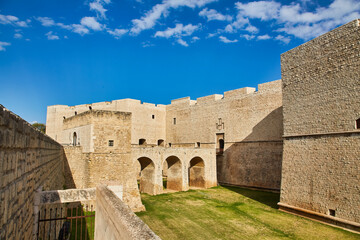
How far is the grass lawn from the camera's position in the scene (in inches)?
362

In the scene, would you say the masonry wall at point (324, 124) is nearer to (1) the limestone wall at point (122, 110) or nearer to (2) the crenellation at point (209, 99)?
(2) the crenellation at point (209, 99)

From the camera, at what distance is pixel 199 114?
23.9 m

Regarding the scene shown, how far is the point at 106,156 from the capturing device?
11.4 meters

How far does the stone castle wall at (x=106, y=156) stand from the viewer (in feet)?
36.6

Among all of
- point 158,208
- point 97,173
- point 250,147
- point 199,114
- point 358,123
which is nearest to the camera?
point 358,123

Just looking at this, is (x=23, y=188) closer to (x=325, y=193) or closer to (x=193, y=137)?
(x=325, y=193)

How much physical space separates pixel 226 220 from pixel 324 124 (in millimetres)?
5847

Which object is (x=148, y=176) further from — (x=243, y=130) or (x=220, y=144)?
(x=243, y=130)

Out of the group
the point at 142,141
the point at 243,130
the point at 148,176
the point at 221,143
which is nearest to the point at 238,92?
the point at 243,130

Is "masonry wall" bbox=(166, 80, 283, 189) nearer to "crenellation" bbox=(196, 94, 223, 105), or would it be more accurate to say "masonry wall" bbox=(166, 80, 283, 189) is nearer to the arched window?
"crenellation" bbox=(196, 94, 223, 105)

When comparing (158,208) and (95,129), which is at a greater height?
(95,129)

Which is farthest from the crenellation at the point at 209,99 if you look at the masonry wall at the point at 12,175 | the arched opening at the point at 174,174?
the masonry wall at the point at 12,175

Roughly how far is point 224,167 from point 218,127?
3494 mm

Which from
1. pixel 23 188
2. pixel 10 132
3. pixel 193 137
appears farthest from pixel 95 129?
pixel 193 137
